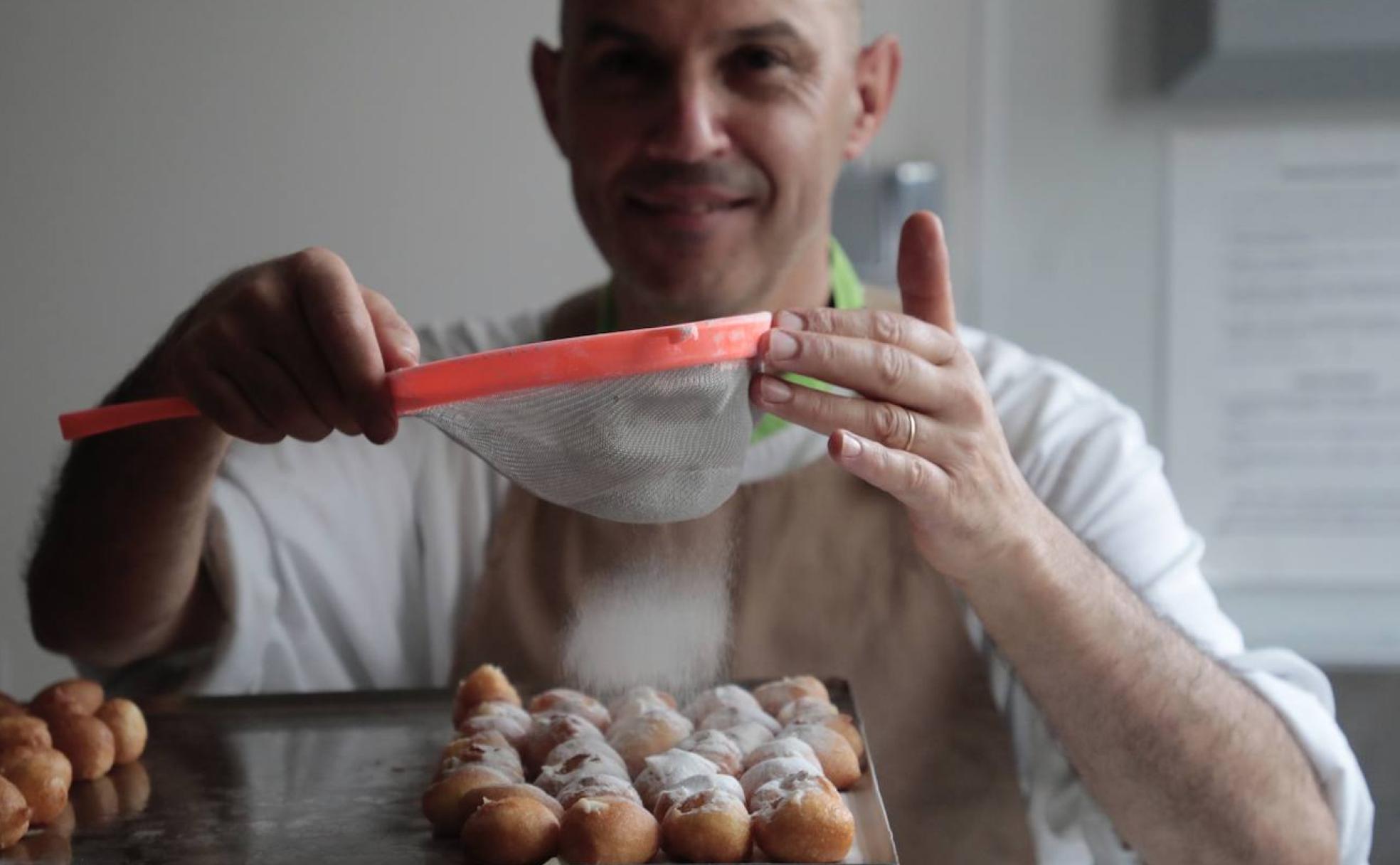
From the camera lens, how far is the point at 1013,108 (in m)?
1.25

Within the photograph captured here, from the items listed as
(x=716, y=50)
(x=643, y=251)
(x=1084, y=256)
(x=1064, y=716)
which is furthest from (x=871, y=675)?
(x=1084, y=256)

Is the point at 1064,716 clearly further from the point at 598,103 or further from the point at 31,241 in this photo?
the point at 31,241

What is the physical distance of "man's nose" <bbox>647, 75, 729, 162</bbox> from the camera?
0.87 meters

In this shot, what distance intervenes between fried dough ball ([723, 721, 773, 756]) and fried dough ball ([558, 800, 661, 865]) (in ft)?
0.30

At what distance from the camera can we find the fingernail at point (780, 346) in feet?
1.52

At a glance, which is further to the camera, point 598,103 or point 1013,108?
point 1013,108

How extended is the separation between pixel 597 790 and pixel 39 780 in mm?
224

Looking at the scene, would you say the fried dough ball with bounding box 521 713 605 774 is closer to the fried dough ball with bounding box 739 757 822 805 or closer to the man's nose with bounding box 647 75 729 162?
the fried dough ball with bounding box 739 757 822 805

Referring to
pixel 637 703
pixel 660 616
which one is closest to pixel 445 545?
pixel 660 616

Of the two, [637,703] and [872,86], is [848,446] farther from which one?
[872,86]

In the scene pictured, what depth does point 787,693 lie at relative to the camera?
0.59 metres

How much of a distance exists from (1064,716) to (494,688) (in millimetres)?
355

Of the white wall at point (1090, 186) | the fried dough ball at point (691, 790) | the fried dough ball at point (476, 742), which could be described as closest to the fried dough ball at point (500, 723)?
the fried dough ball at point (476, 742)

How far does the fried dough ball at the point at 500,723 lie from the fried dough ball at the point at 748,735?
0.09 m
